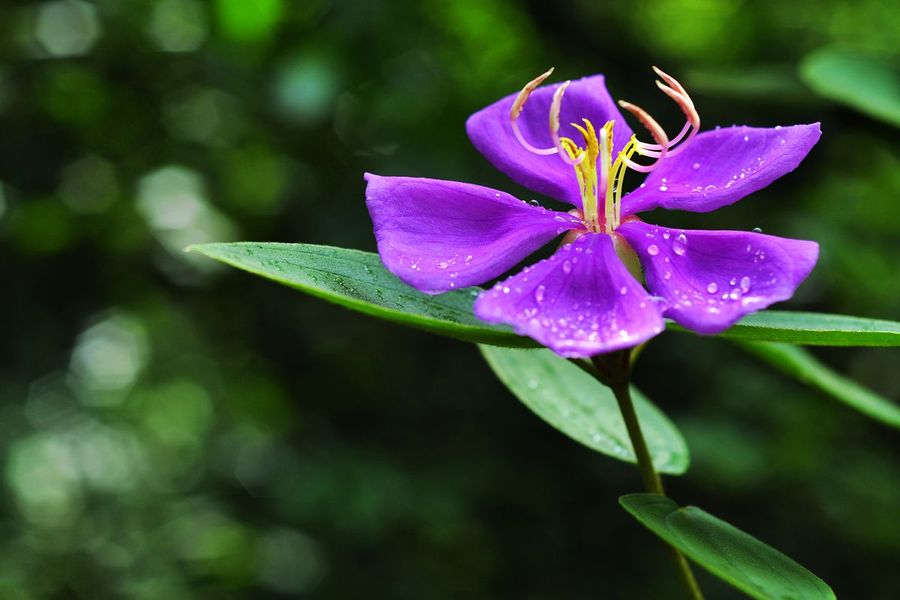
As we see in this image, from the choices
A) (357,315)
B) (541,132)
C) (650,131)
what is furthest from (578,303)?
(357,315)

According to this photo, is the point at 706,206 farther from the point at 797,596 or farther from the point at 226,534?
the point at 226,534

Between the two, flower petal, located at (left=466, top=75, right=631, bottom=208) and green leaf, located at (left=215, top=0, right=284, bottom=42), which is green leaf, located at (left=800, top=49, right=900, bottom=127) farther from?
green leaf, located at (left=215, top=0, right=284, bottom=42)


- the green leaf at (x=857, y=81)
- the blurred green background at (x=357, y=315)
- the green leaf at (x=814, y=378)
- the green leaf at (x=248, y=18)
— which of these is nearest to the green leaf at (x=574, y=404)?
the green leaf at (x=814, y=378)

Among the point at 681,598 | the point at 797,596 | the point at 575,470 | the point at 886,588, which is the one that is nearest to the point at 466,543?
the point at 575,470

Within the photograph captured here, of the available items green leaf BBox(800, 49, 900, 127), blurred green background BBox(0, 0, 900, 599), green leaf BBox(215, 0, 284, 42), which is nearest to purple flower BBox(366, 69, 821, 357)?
green leaf BBox(800, 49, 900, 127)

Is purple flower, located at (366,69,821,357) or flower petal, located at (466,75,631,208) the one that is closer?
purple flower, located at (366,69,821,357)
